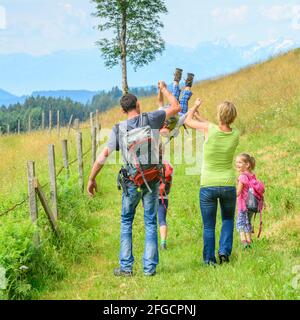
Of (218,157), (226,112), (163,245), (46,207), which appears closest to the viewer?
(226,112)

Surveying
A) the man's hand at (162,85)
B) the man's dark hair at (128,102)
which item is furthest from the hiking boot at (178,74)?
the man's dark hair at (128,102)

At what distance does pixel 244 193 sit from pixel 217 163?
1271mm

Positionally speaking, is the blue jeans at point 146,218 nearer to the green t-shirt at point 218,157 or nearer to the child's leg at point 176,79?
the green t-shirt at point 218,157

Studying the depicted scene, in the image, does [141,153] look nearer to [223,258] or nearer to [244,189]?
[223,258]

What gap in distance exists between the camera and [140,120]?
6020mm

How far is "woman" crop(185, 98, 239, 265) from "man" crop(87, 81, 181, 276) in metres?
0.38

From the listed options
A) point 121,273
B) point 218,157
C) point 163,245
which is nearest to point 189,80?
point 218,157

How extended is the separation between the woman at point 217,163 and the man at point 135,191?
38cm

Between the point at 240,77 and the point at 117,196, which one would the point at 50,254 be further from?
the point at 240,77

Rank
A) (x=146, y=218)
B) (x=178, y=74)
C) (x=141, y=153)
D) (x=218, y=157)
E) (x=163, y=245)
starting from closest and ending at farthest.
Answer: (x=141, y=153) → (x=218, y=157) → (x=146, y=218) → (x=163, y=245) → (x=178, y=74)

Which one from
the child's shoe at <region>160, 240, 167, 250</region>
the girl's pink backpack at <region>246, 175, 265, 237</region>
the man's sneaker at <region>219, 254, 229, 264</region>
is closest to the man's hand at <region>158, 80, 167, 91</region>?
the girl's pink backpack at <region>246, 175, 265, 237</region>

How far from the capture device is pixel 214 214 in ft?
20.9

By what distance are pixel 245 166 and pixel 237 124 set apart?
1318 centimetres

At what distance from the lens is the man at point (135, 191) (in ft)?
19.8
